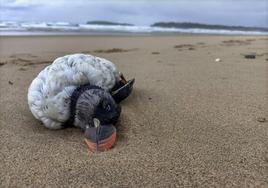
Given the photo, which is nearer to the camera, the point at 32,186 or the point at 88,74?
the point at 32,186

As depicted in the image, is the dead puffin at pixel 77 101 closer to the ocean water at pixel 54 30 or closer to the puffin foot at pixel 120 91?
the puffin foot at pixel 120 91

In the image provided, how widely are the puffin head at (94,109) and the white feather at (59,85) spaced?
4.0 inches

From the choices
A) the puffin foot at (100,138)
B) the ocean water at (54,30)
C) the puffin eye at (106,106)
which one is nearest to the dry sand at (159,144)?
the puffin foot at (100,138)

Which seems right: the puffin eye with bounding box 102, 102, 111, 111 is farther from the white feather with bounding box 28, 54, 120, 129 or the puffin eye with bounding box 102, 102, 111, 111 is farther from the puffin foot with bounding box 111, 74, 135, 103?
the puffin foot with bounding box 111, 74, 135, 103

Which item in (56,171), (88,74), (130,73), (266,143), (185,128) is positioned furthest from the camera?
(130,73)

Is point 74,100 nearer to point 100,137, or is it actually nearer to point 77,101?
point 77,101

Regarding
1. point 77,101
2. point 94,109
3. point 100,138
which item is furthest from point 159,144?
point 77,101

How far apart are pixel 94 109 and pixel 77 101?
0.15 meters

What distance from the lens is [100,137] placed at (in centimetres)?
214

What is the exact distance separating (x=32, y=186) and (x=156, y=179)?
22.7 inches

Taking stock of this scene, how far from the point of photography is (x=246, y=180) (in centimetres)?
176

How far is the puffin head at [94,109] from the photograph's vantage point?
2340 millimetres

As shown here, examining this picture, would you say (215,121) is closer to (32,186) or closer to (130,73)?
(32,186)

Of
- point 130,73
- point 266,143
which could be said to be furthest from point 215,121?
point 130,73
